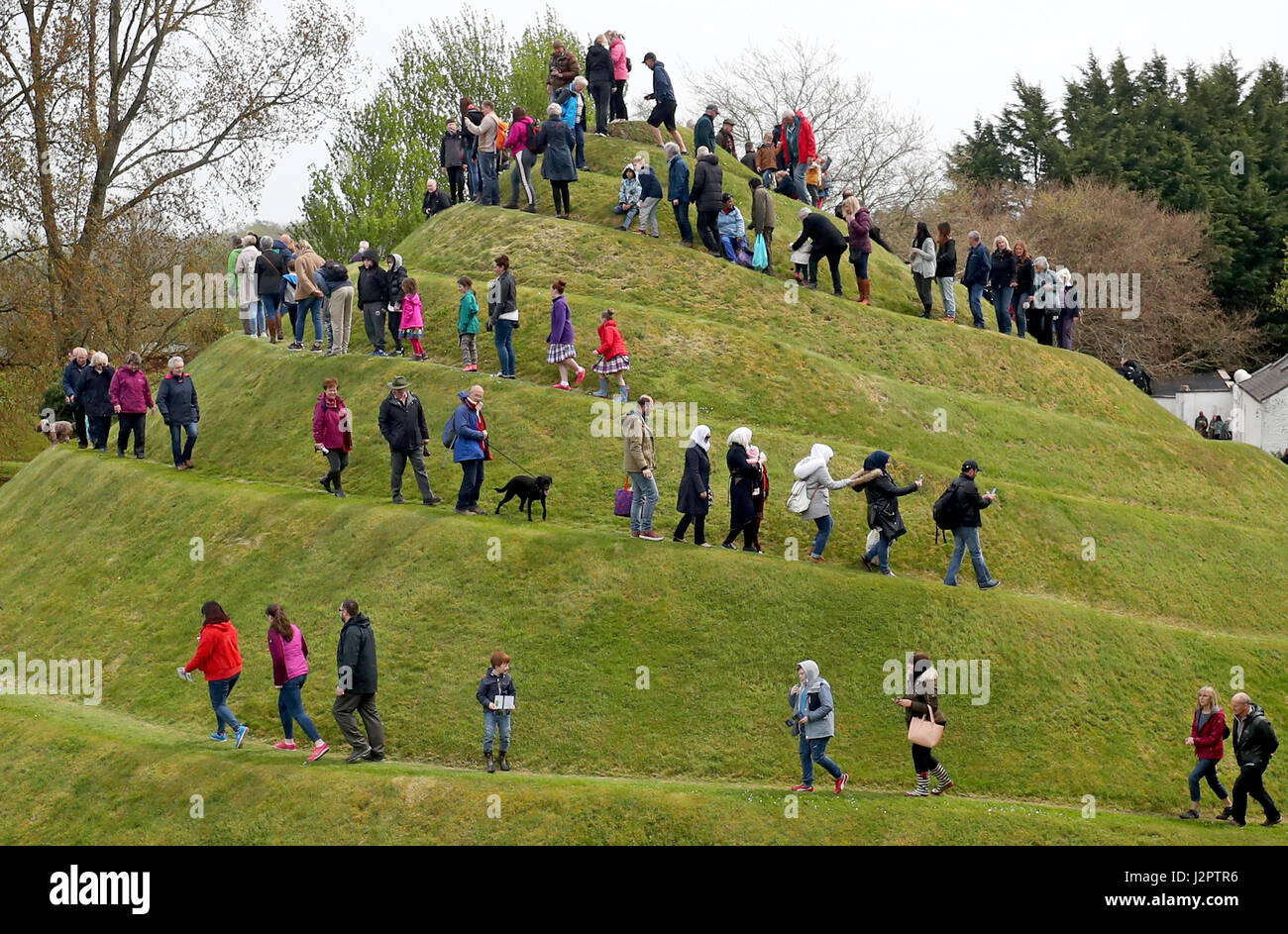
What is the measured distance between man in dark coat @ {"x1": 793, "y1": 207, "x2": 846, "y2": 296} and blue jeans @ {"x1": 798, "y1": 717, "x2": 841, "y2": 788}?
65.1 ft

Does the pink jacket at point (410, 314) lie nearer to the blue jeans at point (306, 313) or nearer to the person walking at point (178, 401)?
the blue jeans at point (306, 313)

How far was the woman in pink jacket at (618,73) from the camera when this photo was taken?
4047 centimetres

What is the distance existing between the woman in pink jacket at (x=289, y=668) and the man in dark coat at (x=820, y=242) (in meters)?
21.4

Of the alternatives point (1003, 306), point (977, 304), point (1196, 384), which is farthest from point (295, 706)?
point (1196, 384)

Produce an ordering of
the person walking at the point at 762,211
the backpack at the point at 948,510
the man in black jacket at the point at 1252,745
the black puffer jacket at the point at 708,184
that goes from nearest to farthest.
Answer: the man in black jacket at the point at 1252,745 < the backpack at the point at 948,510 < the black puffer jacket at the point at 708,184 < the person walking at the point at 762,211

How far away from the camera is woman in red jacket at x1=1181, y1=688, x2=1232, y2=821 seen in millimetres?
21219

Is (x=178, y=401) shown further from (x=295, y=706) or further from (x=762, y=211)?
(x=762, y=211)

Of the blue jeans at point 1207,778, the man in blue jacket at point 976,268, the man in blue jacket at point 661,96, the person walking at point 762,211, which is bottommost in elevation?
the blue jeans at point 1207,778

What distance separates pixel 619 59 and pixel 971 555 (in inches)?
920

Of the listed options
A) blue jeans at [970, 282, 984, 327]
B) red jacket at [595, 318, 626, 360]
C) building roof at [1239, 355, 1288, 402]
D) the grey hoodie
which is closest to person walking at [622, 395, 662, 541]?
red jacket at [595, 318, 626, 360]

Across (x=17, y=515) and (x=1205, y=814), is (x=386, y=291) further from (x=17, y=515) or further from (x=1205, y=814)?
(x=1205, y=814)

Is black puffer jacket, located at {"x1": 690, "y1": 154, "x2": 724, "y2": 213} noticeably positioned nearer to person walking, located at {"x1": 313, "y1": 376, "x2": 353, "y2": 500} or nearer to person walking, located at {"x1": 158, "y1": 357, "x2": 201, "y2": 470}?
person walking, located at {"x1": 313, "y1": 376, "x2": 353, "y2": 500}

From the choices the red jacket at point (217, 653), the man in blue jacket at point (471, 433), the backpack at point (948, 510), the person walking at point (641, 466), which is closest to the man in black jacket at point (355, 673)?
the red jacket at point (217, 653)
